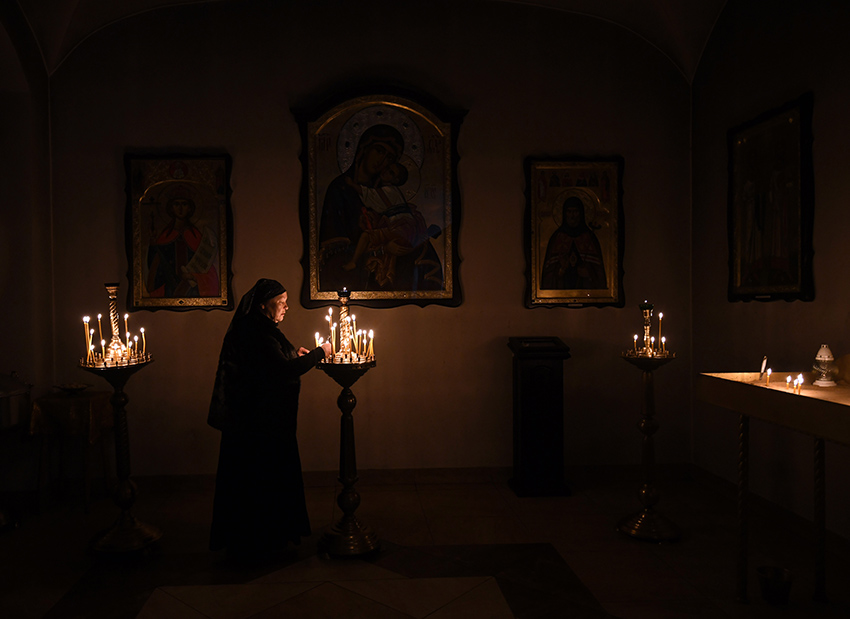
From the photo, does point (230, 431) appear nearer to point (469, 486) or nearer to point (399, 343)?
point (399, 343)

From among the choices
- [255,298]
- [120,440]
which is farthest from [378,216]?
[120,440]

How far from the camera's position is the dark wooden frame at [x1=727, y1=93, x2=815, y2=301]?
4348mm

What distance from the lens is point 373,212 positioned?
575 centimetres

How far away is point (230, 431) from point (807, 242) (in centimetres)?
405

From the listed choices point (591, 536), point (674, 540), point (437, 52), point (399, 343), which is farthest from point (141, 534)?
point (437, 52)

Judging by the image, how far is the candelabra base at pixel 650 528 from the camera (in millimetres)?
4327

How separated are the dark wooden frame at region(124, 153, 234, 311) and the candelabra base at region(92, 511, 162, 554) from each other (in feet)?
6.71

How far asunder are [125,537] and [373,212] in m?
3.24

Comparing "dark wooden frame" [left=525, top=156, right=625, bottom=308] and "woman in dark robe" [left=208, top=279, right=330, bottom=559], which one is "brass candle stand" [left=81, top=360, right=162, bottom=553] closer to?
"woman in dark robe" [left=208, top=279, right=330, bottom=559]

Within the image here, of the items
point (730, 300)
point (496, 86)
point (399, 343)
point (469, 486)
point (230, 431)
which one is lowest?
point (469, 486)

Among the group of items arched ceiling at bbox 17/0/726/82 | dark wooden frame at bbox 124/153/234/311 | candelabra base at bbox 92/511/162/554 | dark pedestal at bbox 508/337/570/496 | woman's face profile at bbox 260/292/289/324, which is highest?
arched ceiling at bbox 17/0/726/82

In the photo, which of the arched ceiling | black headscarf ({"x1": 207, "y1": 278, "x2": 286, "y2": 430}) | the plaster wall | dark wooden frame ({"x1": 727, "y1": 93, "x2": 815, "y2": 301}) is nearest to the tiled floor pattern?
the plaster wall

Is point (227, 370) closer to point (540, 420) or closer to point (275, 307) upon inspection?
point (275, 307)

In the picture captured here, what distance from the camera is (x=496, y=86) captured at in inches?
231
